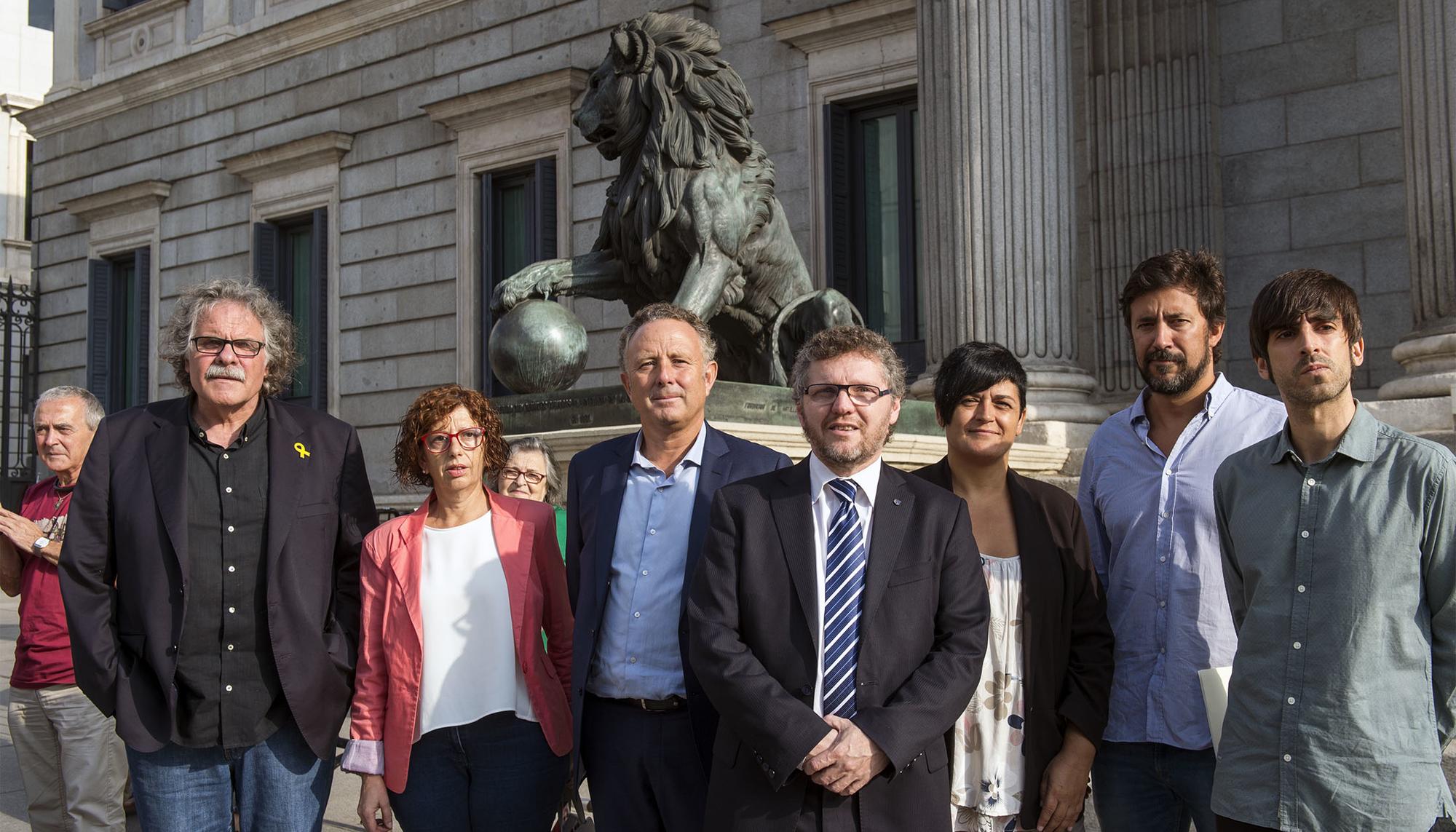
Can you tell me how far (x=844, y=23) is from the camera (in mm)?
12945

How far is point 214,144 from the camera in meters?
19.8

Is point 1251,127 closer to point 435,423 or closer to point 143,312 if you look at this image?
point 435,423

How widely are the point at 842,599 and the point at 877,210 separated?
1054 centimetres

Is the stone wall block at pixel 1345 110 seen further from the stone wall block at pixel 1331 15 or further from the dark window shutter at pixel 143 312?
the dark window shutter at pixel 143 312

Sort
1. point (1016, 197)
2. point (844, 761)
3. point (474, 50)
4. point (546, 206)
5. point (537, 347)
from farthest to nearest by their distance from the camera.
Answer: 1. point (474, 50)
2. point (546, 206)
3. point (1016, 197)
4. point (537, 347)
5. point (844, 761)

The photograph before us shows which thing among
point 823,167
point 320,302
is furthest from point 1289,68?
point 320,302

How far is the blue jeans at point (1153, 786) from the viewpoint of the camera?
129 inches

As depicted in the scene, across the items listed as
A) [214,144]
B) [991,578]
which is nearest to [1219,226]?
[991,578]

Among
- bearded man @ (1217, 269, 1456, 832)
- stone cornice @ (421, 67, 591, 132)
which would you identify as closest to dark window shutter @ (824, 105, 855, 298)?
stone cornice @ (421, 67, 591, 132)

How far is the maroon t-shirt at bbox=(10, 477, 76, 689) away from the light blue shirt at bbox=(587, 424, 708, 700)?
2.63 meters

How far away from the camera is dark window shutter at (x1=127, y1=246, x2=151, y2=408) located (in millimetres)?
20625

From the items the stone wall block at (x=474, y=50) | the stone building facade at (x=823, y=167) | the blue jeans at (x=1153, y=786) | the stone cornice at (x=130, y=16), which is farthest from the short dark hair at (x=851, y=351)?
the stone cornice at (x=130, y=16)

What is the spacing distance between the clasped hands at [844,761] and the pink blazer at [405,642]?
0.93m

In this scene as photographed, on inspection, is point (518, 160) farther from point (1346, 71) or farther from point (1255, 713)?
point (1255, 713)
